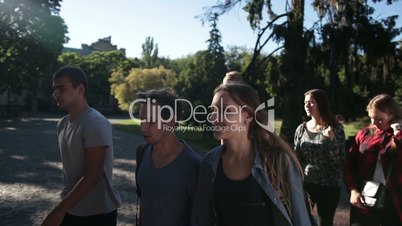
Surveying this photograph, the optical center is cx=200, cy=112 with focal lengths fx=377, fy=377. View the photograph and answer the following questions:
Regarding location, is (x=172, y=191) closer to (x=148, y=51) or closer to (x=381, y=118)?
(x=381, y=118)

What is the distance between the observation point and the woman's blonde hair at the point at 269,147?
1.99 metres

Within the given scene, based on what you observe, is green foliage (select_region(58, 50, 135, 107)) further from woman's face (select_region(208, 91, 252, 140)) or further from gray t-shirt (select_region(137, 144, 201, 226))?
woman's face (select_region(208, 91, 252, 140))

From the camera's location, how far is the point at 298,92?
439 inches

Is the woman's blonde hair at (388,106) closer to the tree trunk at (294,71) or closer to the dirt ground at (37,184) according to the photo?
the dirt ground at (37,184)

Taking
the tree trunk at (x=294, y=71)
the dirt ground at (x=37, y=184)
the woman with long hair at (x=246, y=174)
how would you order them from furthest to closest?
the tree trunk at (x=294, y=71)
the dirt ground at (x=37, y=184)
the woman with long hair at (x=246, y=174)

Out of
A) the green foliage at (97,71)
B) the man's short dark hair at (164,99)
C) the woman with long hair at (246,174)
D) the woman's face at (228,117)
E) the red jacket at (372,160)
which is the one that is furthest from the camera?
the green foliage at (97,71)

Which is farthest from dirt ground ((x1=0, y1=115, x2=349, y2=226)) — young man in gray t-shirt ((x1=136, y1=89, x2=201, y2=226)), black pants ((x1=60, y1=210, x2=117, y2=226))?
young man in gray t-shirt ((x1=136, y1=89, x2=201, y2=226))

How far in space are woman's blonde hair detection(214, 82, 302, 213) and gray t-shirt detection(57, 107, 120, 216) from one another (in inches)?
36.0

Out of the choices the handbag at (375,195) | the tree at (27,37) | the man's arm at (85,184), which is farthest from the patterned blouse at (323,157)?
the tree at (27,37)

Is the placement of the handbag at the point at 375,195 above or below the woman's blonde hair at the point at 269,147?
below

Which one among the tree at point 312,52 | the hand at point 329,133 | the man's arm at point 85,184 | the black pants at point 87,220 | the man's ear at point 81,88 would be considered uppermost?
the tree at point 312,52

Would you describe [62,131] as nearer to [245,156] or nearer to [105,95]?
[245,156]

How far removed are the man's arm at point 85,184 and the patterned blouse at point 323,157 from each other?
6.96 ft

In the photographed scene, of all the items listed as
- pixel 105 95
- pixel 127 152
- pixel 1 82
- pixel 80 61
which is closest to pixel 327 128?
pixel 127 152
